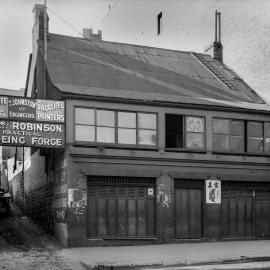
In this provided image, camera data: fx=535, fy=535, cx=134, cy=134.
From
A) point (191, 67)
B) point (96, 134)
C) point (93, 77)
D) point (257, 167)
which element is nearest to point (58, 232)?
point (96, 134)

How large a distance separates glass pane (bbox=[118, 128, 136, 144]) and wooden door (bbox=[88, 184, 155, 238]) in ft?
6.43

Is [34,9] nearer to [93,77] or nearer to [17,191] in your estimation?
[93,77]

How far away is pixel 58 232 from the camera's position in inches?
901

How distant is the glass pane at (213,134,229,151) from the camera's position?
2500 centimetres

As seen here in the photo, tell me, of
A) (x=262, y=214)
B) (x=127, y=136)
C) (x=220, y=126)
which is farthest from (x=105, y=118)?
(x=262, y=214)

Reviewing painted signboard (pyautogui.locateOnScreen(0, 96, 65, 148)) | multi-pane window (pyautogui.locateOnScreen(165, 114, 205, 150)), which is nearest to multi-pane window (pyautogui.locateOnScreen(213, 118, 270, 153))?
multi-pane window (pyautogui.locateOnScreen(165, 114, 205, 150))

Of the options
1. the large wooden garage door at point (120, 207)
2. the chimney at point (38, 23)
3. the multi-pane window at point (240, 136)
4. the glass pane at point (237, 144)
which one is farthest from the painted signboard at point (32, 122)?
the glass pane at point (237, 144)

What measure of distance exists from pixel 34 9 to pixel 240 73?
1212 centimetres

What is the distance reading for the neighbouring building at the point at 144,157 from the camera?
22453 millimetres

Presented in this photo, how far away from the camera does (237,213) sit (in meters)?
25.2

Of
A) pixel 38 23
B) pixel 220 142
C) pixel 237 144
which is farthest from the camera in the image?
pixel 38 23

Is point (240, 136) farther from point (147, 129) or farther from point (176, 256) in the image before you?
point (176, 256)

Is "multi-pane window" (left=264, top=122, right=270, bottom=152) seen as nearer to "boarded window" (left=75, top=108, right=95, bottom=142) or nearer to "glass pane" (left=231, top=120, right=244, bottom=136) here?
"glass pane" (left=231, top=120, right=244, bottom=136)

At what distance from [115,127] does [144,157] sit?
1.86m
